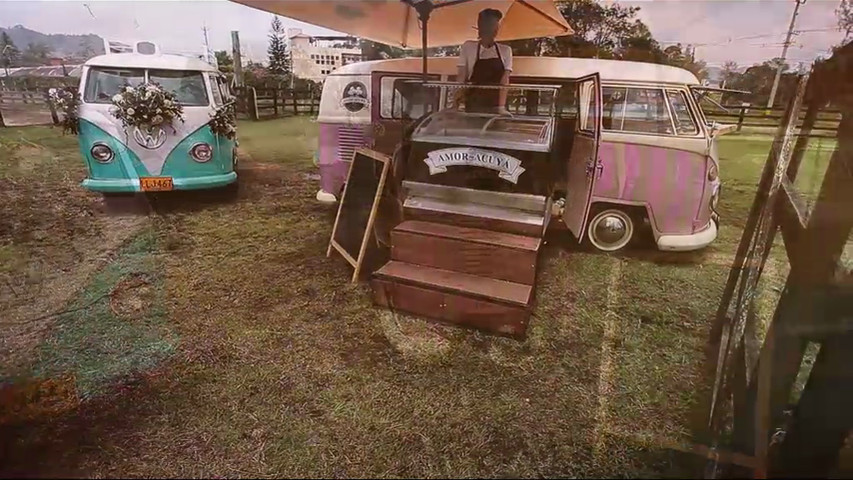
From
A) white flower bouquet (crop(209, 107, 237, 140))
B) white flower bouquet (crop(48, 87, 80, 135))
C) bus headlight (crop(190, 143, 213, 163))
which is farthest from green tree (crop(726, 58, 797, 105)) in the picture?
bus headlight (crop(190, 143, 213, 163))

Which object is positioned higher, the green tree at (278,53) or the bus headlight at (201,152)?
the green tree at (278,53)

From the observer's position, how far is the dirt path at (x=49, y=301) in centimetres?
96

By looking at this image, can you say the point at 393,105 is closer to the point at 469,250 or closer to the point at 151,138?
the point at 469,250

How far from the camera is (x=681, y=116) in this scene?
1536 mm

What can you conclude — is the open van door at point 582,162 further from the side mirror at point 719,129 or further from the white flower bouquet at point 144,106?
the white flower bouquet at point 144,106

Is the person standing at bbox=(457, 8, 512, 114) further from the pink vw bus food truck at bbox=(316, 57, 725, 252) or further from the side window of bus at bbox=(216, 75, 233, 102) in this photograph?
the side window of bus at bbox=(216, 75, 233, 102)

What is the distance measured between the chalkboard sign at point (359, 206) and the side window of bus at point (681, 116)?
0.97 m

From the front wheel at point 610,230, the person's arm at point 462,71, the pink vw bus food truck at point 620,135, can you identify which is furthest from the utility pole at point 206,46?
the front wheel at point 610,230

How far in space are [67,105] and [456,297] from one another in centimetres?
120

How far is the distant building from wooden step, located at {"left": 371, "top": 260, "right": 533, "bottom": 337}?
2.06 ft

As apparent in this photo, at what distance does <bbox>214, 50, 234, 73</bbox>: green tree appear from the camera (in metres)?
1.04

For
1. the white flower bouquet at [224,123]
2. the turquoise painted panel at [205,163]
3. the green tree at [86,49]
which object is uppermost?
the green tree at [86,49]

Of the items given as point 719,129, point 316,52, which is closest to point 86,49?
point 316,52

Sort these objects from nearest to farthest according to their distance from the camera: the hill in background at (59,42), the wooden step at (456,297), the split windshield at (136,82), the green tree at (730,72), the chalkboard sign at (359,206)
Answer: the green tree at (730,72), the hill in background at (59,42), the wooden step at (456,297), the split windshield at (136,82), the chalkboard sign at (359,206)
